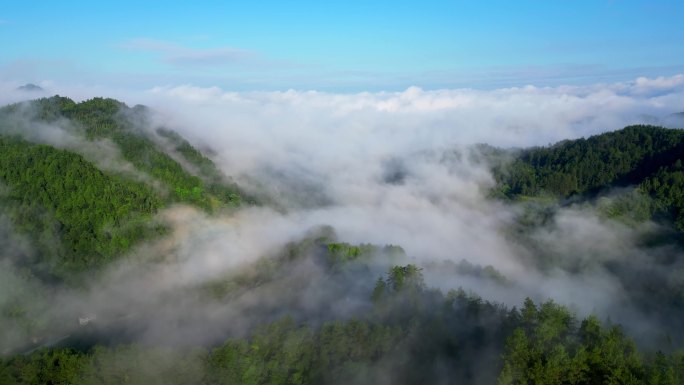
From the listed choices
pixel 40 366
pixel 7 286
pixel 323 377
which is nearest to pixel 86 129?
pixel 7 286

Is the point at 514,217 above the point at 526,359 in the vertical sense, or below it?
below

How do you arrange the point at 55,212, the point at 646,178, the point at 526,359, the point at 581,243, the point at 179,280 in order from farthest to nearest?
the point at 646,178 < the point at 581,243 < the point at 55,212 < the point at 179,280 < the point at 526,359

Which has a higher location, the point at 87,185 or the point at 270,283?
the point at 87,185

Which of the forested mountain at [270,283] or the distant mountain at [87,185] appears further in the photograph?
the distant mountain at [87,185]

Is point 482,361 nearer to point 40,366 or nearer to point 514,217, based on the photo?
point 40,366

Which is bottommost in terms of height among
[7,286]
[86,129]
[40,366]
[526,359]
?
[7,286]

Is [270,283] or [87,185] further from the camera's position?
[87,185]

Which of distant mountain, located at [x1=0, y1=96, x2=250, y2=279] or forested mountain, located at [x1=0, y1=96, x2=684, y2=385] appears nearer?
forested mountain, located at [x1=0, y1=96, x2=684, y2=385]

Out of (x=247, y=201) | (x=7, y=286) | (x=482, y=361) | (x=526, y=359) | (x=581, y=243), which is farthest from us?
(x=247, y=201)
